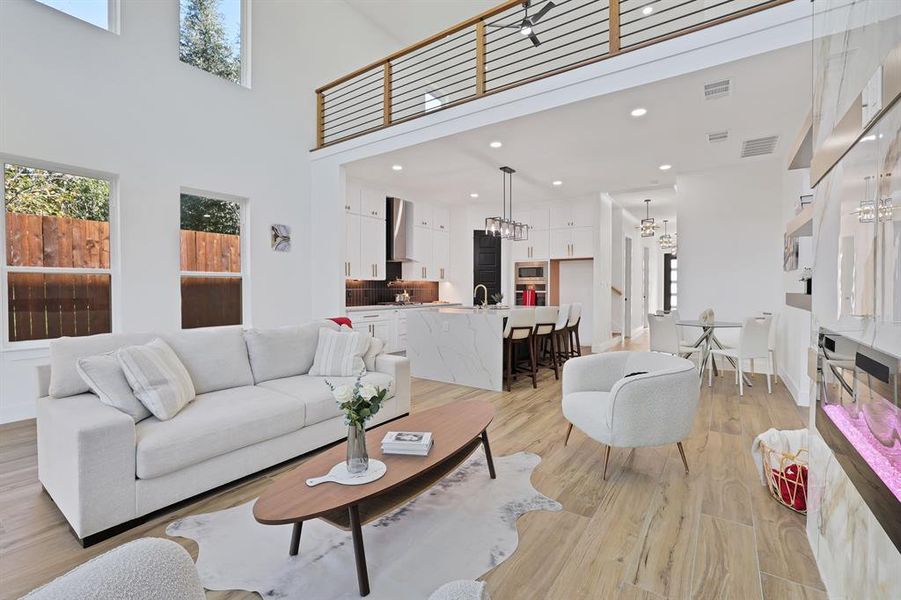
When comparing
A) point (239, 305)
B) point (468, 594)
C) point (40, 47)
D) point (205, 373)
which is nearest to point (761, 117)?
point (468, 594)

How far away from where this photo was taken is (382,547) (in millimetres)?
1983

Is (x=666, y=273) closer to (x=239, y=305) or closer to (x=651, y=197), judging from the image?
(x=651, y=197)

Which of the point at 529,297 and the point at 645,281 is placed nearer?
the point at 529,297

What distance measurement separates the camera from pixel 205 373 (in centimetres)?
298

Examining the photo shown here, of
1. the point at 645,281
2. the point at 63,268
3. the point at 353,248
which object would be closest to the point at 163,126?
the point at 63,268

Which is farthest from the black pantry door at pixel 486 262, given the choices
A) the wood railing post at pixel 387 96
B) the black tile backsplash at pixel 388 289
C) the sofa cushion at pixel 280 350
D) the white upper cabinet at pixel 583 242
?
the sofa cushion at pixel 280 350

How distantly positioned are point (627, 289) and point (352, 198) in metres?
6.54

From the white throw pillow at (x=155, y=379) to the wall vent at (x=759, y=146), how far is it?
586 cm

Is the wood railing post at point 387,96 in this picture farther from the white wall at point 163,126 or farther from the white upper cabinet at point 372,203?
the white upper cabinet at point 372,203

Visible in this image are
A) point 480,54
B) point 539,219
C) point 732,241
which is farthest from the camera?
point 539,219

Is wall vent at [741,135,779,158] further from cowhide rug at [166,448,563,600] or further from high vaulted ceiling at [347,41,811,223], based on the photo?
cowhide rug at [166,448,563,600]

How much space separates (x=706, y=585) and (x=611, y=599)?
416 millimetres

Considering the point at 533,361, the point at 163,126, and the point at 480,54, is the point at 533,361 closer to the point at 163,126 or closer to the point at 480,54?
the point at 480,54

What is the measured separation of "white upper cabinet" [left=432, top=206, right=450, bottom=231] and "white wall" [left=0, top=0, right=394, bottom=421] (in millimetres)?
2788
